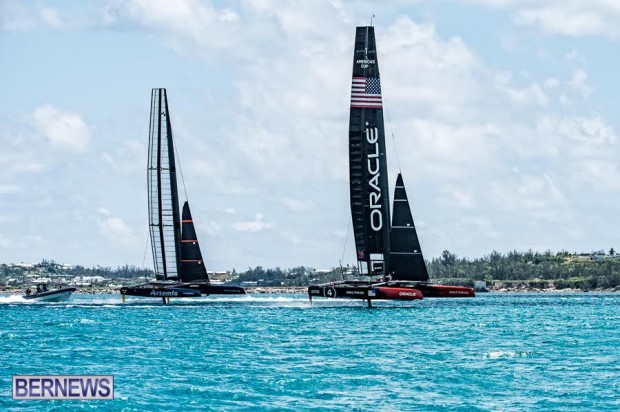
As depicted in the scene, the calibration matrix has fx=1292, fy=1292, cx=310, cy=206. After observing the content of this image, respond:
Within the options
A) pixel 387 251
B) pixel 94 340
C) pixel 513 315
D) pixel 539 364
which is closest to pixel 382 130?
pixel 387 251

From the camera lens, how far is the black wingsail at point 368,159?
94812 millimetres

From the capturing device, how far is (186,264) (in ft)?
379

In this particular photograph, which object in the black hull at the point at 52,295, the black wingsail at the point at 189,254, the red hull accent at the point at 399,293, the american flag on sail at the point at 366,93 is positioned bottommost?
the red hull accent at the point at 399,293

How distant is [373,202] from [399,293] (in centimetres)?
829

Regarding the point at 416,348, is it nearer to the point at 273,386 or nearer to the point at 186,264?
the point at 273,386

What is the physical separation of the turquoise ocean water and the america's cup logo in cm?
1270

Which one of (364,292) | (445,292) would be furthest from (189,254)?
(364,292)

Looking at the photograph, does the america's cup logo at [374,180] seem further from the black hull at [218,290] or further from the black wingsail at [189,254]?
the black wingsail at [189,254]

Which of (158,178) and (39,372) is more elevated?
(158,178)

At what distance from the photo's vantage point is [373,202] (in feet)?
315

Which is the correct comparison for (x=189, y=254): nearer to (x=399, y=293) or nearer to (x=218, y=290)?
(x=218, y=290)

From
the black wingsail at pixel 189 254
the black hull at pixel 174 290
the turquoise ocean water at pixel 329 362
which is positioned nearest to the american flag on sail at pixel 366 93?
the turquoise ocean water at pixel 329 362

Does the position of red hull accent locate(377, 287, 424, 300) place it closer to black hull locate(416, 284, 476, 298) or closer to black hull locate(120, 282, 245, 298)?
black hull locate(416, 284, 476, 298)

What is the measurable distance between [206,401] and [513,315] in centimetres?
5914
